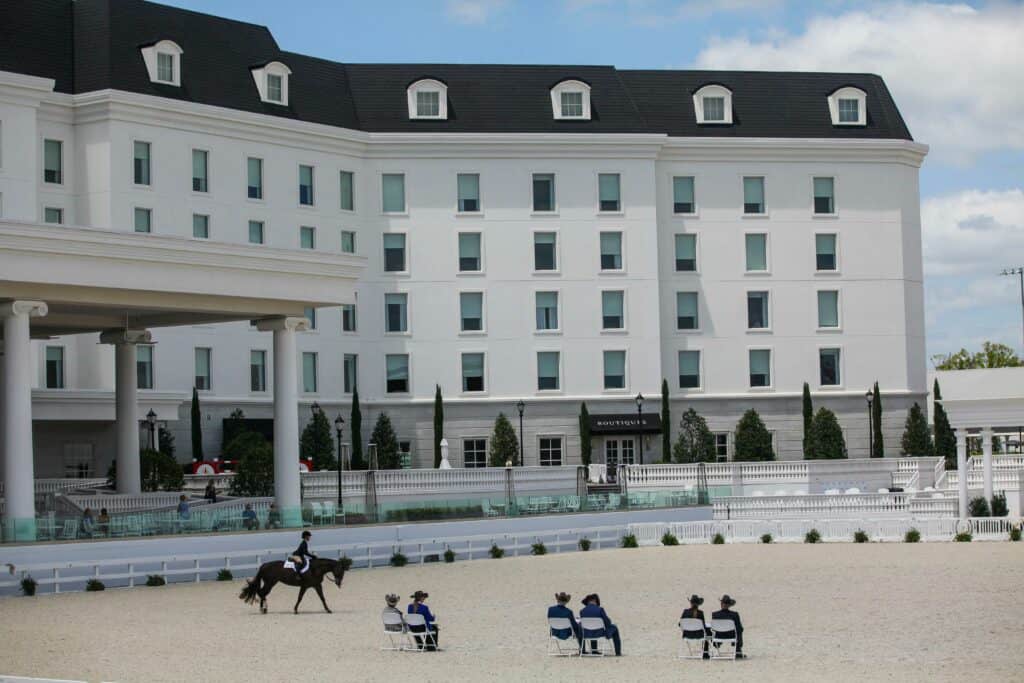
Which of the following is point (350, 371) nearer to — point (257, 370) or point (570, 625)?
point (257, 370)

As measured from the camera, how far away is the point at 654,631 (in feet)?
94.9

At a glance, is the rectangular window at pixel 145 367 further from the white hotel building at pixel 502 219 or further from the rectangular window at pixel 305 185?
the rectangular window at pixel 305 185

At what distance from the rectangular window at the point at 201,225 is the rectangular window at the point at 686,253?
2354 centimetres

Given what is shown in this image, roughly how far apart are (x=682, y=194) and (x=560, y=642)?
2206 inches

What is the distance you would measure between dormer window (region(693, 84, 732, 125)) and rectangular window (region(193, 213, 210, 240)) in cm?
2547

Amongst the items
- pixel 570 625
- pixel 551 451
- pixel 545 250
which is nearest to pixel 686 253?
pixel 545 250

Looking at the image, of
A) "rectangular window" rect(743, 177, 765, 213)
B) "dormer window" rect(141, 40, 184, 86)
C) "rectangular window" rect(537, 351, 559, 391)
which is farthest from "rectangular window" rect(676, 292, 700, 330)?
"dormer window" rect(141, 40, 184, 86)

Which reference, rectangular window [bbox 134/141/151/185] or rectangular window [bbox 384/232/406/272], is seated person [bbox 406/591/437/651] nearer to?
rectangular window [bbox 134/141/151/185]

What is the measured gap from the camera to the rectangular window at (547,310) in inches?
3113

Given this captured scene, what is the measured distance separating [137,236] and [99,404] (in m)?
22.9

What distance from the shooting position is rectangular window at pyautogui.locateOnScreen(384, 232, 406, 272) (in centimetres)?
7819

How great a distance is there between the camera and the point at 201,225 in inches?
2803

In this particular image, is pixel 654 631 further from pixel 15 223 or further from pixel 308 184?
pixel 308 184

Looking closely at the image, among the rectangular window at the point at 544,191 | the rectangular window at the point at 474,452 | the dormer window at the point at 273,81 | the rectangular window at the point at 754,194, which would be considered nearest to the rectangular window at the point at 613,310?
the rectangular window at the point at 544,191
